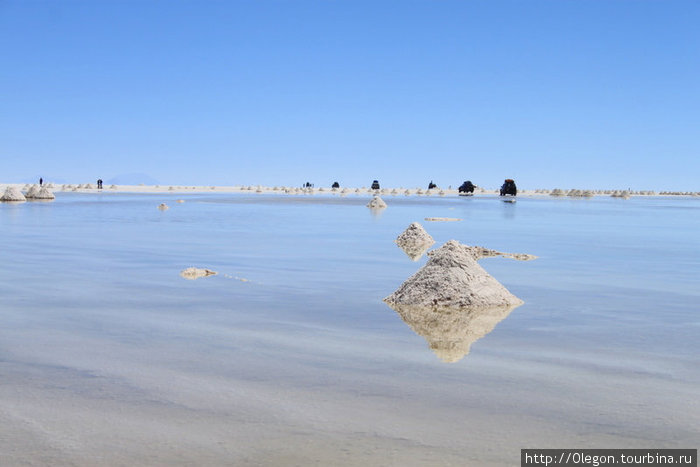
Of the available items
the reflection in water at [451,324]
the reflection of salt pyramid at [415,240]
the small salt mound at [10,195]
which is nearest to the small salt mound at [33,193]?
the small salt mound at [10,195]

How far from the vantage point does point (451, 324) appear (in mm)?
6625

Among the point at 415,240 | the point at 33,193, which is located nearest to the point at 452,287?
the point at 415,240

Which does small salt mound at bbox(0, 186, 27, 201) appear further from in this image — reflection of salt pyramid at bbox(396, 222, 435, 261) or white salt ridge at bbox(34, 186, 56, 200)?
reflection of salt pyramid at bbox(396, 222, 435, 261)

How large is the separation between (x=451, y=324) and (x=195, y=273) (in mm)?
4801

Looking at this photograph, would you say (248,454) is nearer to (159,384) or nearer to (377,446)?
(377,446)

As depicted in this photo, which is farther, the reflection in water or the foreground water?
the reflection in water

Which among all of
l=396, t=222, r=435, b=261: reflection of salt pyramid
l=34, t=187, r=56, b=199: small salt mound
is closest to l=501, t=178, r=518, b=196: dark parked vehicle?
l=34, t=187, r=56, b=199: small salt mound

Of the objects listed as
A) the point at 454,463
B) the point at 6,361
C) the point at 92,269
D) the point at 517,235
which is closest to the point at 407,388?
the point at 454,463

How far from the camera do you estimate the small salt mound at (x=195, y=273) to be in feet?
32.3

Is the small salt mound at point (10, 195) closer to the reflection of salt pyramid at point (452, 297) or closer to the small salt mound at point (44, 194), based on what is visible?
the small salt mound at point (44, 194)

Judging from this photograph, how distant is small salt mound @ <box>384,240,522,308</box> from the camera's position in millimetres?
7578

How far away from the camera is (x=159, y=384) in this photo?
4504mm

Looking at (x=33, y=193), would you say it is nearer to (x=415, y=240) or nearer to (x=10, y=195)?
(x=10, y=195)

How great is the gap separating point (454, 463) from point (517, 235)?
55.1 feet
